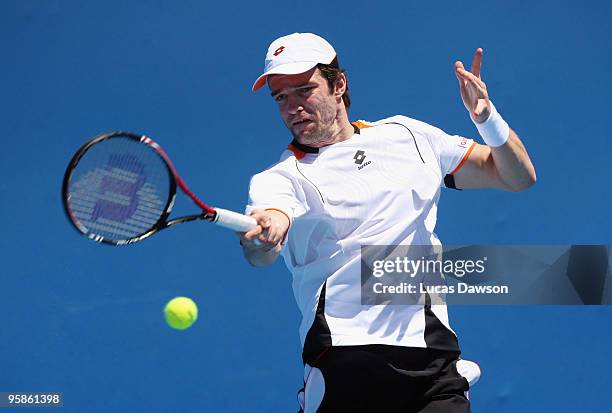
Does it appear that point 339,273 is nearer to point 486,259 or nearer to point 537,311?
point 486,259

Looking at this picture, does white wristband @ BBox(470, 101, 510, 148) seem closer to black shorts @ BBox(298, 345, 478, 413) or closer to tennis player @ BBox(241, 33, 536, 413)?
tennis player @ BBox(241, 33, 536, 413)

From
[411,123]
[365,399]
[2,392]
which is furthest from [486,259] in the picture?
[2,392]

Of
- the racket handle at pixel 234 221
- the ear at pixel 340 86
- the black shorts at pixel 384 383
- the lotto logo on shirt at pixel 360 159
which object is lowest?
the black shorts at pixel 384 383

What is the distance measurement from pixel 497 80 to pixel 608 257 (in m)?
0.82

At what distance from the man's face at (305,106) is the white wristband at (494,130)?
0.38 meters

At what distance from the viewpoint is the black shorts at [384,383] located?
2.00m

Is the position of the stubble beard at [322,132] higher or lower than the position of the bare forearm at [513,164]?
higher

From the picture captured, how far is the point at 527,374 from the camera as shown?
3494mm

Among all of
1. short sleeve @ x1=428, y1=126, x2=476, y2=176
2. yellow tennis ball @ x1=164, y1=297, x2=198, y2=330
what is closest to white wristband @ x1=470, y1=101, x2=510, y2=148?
short sleeve @ x1=428, y1=126, x2=476, y2=176

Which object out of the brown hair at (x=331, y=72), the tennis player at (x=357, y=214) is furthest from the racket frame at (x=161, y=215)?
the brown hair at (x=331, y=72)

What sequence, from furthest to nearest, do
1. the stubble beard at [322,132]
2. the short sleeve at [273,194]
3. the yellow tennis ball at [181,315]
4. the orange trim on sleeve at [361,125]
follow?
the yellow tennis ball at [181,315] → the orange trim on sleeve at [361,125] → the stubble beard at [322,132] → the short sleeve at [273,194]

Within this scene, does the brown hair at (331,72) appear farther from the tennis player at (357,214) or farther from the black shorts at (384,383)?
the black shorts at (384,383)

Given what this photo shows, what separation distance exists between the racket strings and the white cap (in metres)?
0.44

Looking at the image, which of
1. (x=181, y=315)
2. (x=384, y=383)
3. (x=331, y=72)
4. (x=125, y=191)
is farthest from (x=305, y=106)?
(x=181, y=315)
